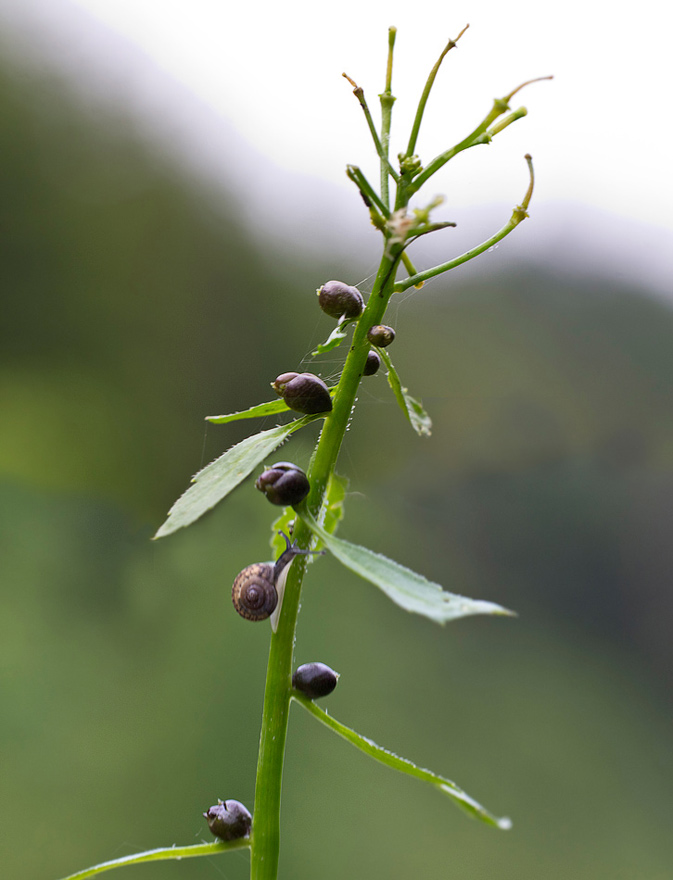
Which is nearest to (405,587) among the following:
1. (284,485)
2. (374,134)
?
(284,485)

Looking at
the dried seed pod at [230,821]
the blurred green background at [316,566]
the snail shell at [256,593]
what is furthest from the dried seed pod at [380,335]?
the blurred green background at [316,566]

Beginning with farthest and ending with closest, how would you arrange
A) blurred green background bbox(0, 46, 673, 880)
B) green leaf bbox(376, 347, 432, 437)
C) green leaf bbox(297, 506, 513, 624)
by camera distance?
1. blurred green background bbox(0, 46, 673, 880)
2. green leaf bbox(376, 347, 432, 437)
3. green leaf bbox(297, 506, 513, 624)

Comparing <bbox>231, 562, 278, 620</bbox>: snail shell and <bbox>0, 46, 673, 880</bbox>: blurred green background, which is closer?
<bbox>231, 562, 278, 620</bbox>: snail shell

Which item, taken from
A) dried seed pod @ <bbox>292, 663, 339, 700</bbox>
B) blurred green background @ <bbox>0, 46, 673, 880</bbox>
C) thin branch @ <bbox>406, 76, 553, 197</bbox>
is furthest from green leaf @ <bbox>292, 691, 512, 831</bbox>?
blurred green background @ <bbox>0, 46, 673, 880</bbox>

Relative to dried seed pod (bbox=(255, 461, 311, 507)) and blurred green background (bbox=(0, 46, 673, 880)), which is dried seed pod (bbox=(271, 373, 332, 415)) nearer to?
dried seed pod (bbox=(255, 461, 311, 507))

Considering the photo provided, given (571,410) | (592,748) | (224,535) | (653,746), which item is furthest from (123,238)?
(653,746)

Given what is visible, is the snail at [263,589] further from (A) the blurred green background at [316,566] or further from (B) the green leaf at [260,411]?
(A) the blurred green background at [316,566]

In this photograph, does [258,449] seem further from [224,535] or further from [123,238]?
[123,238]
